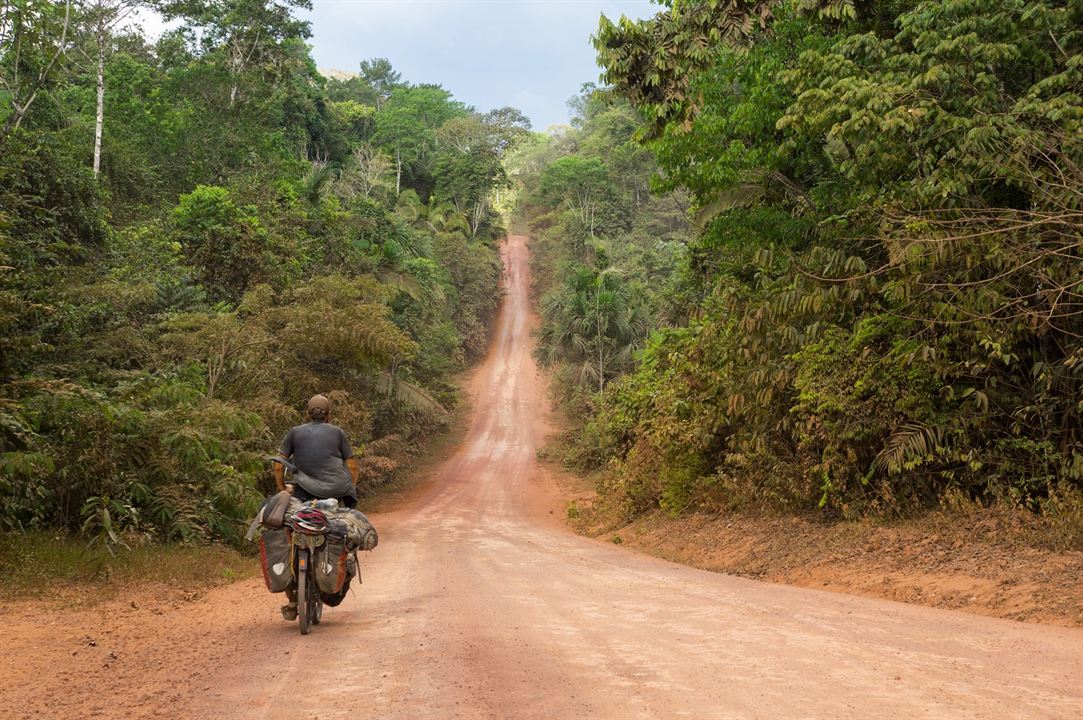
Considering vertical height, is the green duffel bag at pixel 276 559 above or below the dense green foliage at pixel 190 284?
below

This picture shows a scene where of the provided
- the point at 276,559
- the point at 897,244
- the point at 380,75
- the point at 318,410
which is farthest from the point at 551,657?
the point at 380,75

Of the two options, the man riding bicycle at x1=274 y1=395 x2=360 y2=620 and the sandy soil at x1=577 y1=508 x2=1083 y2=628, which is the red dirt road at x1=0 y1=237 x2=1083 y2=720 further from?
the man riding bicycle at x1=274 y1=395 x2=360 y2=620

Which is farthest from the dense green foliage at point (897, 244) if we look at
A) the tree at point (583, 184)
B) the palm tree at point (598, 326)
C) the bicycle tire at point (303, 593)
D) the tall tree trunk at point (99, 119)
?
the tree at point (583, 184)

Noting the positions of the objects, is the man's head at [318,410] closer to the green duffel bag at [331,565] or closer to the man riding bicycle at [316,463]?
the man riding bicycle at [316,463]

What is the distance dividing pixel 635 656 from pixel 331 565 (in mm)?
2585

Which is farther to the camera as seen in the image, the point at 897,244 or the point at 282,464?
the point at 897,244

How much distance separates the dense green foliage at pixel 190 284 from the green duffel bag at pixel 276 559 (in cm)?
349

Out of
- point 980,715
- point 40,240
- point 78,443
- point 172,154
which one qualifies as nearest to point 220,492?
point 78,443

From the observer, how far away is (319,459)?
6.89m

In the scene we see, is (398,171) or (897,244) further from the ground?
(398,171)

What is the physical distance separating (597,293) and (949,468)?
25.3m

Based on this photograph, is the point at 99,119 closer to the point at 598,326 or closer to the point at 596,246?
the point at 598,326

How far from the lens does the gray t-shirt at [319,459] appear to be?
6863 millimetres

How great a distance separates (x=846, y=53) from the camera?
12.0 metres
